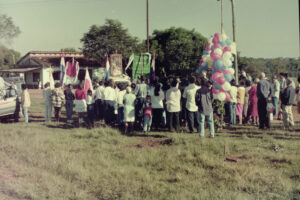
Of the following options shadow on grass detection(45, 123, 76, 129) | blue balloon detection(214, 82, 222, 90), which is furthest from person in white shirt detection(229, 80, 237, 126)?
shadow on grass detection(45, 123, 76, 129)

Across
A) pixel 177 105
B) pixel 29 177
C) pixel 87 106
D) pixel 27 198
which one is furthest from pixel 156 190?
pixel 87 106

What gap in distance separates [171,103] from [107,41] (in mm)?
30388

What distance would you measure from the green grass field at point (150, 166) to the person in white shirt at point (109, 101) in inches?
66.8

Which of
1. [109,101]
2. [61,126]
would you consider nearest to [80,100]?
[109,101]

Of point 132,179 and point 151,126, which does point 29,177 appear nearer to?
point 132,179

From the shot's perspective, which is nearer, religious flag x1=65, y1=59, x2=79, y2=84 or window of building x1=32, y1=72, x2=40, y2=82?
religious flag x1=65, y1=59, x2=79, y2=84

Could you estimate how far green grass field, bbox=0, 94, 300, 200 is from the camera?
16.6ft

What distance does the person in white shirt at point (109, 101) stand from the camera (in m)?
11.0

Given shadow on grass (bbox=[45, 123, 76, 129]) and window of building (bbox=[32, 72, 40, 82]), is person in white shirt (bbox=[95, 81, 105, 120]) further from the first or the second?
window of building (bbox=[32, 72, 40, 82])

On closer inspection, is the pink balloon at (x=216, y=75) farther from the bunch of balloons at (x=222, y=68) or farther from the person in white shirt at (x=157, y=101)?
the person in white shirt at (x=157, y=101)

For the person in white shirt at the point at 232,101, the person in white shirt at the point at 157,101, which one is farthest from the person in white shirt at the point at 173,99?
the person in white shirt at the point at 232,101

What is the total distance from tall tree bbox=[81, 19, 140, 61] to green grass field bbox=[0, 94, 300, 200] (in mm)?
30229

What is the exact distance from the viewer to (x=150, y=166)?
642 centimetres

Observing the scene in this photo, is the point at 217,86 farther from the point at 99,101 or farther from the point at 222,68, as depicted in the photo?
the point at 99,101
